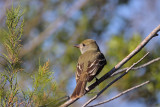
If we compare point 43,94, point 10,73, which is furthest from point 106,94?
point 10,73

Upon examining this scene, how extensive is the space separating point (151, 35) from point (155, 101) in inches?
94.7

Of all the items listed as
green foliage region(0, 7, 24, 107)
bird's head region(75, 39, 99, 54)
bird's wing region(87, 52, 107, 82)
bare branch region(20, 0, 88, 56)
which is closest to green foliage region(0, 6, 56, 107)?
green foliage region(0, 7, 24, 107)

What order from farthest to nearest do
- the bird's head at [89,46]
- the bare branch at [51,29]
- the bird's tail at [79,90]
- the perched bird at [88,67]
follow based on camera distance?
1. the bare branch at [51,29]
2. the bird's head at [89,46]
3. the perched bird at [88,67]
4. the bird's tail at [79,90]

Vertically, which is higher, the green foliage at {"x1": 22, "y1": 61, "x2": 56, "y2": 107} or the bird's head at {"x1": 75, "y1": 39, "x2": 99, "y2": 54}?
the bird's head at {"x1": 75, "y1": 39, "x2": 99, "y2": 54}

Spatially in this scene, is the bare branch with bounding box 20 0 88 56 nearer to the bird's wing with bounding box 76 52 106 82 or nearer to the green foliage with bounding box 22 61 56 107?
the bird's wing with bounding box 76 52 106 82

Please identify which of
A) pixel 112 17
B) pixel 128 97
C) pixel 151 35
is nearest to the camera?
pixel 151 35

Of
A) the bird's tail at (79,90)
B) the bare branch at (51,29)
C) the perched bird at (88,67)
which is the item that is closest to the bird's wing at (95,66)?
the perched bird at (88,67)

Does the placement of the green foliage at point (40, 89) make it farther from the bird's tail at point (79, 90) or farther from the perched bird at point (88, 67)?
the perched bird at point (88, 67)

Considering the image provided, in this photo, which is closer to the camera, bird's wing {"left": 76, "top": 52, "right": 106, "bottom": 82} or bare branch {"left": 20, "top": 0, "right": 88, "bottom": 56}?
bird's wing {"left": 76, "top": 52, "right": 106, "bottom": 82}

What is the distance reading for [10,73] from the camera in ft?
7.90

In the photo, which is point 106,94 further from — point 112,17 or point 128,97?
point 112,17

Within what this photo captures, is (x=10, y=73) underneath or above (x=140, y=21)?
underneath

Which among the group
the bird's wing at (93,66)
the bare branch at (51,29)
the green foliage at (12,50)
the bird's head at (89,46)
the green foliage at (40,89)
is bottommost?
the green foliage at (40,89)

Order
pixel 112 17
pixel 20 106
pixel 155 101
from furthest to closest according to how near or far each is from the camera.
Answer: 1. pixel 112 17
2. pixel 155 101
3. pixel 20 106
